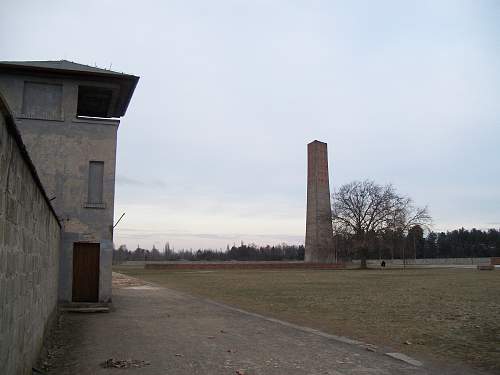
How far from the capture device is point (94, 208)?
57.5 ft

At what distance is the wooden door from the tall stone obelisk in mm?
50691

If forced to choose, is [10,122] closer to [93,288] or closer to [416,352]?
[416,352]

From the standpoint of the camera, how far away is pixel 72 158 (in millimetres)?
17516

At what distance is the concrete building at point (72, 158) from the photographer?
17.1 m

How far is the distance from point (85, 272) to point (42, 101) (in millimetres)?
6045

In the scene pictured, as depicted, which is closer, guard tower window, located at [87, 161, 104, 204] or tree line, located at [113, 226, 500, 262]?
guard tower window, located at [87, 161, 104, 204]

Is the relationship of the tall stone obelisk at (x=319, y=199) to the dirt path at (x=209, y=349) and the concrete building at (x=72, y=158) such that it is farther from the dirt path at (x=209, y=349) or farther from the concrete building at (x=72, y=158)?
the dirt path at (x=209, y=349)

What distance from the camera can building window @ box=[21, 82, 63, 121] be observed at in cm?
1742

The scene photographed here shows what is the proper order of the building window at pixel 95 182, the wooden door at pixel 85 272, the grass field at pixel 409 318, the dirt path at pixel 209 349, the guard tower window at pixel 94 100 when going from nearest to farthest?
the dirt path at pixel 209 349, the grass field at pixel 409 318, the wooden door at pixel 85 272, the building window at pixel 95 182, the guard tower window at pixel 94 100

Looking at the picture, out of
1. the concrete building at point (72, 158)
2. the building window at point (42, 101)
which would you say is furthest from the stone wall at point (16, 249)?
the building window at point (42, 101)

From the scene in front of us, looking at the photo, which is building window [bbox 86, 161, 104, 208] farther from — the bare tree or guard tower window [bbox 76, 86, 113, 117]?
the bare tree

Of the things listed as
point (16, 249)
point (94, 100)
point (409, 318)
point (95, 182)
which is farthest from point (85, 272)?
point (16, 249)

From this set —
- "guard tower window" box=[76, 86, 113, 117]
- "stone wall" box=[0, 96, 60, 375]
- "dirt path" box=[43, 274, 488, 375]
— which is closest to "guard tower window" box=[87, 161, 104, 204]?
"guard tower window" box=[76, 86, 113, 117]

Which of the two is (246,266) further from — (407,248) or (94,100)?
(94,100)
